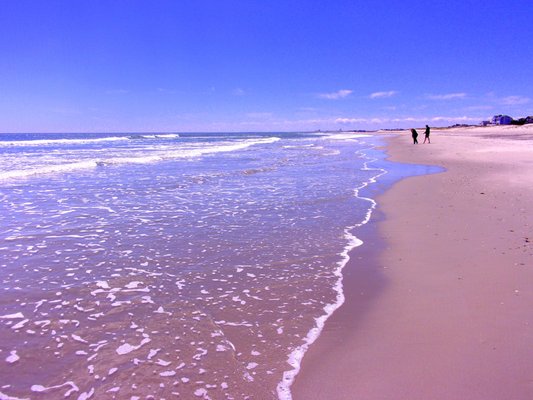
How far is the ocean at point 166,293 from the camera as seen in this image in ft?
11.1

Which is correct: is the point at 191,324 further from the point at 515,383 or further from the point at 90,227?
the point at 90,227

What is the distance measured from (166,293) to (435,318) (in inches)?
122

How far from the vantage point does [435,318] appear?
4.27 meters

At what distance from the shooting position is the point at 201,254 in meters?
6.61

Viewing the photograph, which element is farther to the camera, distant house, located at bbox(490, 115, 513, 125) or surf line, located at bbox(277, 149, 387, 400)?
distant house, located at bbox(490, 115, 513, 125)

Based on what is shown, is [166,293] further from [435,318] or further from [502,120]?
[502,120]

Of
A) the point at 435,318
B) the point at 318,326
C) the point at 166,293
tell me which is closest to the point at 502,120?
the point at 435,318

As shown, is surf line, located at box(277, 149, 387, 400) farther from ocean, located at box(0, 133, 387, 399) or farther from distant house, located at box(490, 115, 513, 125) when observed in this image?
distant house, located at box(490, 115, 513, 125)

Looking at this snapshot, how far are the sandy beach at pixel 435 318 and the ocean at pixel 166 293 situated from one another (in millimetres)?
322

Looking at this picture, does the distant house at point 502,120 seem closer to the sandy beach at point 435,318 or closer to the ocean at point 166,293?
the sandy beach at point 435,318

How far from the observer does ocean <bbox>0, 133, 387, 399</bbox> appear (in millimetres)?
3375

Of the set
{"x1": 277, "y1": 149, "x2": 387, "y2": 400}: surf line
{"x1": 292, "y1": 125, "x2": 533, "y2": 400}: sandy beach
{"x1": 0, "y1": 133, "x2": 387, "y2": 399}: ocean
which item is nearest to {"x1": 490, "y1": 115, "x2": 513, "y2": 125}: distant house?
{"x1": 292, "y1": 125, "x2": 533, "y2": 400}: sandy beach

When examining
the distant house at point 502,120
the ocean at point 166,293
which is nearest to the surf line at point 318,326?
the ocean at point 166,293

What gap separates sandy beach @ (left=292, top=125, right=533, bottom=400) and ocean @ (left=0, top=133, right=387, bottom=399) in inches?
12.7
